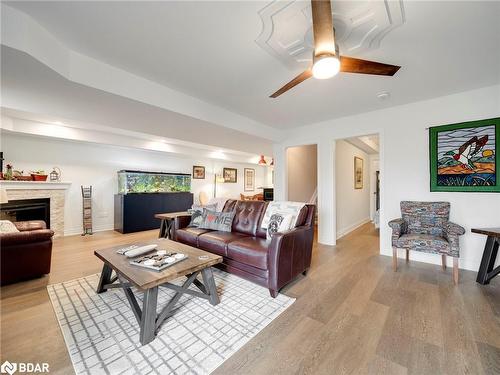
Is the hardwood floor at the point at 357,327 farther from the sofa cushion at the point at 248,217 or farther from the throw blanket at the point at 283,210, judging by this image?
the sofa cushion at the point at 248,217

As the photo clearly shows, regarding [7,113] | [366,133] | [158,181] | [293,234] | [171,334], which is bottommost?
[171,334]

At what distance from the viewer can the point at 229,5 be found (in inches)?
60.1

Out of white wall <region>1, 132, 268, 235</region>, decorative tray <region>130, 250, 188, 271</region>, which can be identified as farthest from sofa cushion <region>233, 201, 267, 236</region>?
white wall <region>1, 132, 268, 235</region>

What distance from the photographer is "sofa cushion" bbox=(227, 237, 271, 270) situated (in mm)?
2230

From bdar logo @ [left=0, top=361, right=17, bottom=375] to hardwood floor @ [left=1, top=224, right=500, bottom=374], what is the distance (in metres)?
0.04

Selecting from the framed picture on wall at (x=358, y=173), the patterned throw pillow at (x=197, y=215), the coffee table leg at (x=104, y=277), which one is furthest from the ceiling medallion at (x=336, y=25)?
the framed picture on wall at (x=358, y=173)

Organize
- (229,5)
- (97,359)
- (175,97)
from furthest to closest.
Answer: (175,97)
(229,5)
(97,359)

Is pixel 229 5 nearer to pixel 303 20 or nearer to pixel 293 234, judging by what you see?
pixel 303 20

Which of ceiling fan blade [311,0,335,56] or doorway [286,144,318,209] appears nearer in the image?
ceiling fan blade [311,0,335,56]

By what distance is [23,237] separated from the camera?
2.31 metres

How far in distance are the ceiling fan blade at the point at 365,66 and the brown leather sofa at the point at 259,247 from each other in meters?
1.59

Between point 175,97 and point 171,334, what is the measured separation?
264 cm

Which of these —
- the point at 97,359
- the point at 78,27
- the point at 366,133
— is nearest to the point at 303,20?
the point at 78,27

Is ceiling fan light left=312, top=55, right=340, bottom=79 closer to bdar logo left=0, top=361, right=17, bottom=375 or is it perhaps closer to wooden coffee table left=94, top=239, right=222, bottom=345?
wooden coffee table left=94, top=239, right=222, bottom=345
